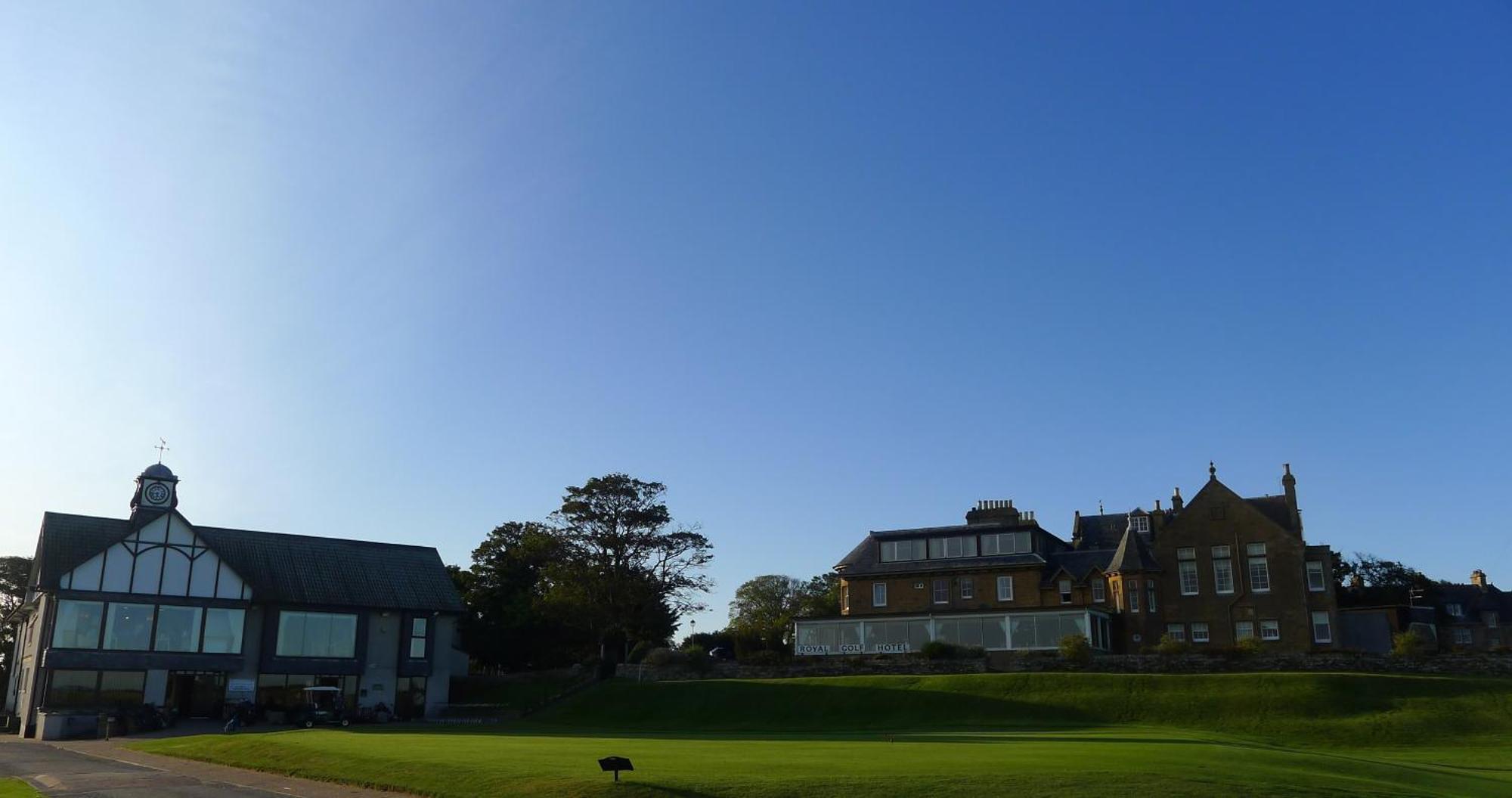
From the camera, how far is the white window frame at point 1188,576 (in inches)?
2328

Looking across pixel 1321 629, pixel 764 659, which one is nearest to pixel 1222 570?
pixel 1321 629

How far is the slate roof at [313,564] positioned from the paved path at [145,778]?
72.5 ft

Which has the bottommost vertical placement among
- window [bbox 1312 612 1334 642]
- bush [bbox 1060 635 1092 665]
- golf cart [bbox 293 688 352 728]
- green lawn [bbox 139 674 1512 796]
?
golf cart [bbox 293 688 352 728]

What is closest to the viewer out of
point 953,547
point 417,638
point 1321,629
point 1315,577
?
point 1321,629

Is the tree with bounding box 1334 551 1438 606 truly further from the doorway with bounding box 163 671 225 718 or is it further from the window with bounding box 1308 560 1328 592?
the doorway with bounding box 163 671 225 718

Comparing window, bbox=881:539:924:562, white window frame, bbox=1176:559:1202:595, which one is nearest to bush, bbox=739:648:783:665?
window, bbox=881:539:924:562

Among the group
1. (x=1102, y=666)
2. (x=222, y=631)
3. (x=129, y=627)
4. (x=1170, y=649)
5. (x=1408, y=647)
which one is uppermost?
(x=129, y=627)

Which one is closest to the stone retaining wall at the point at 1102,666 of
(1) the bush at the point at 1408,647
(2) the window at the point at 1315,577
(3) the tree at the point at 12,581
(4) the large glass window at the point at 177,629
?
(1) the bush at the point at 1408,647

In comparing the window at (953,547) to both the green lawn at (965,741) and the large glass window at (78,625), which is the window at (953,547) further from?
the large glass window at (78,625)

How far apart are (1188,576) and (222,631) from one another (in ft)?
164

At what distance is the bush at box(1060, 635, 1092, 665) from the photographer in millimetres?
49844

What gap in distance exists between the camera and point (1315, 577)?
56.8 meters

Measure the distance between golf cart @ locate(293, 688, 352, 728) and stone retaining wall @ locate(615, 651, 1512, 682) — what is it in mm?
13899

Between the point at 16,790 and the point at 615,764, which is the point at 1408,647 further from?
the point at 16,790
